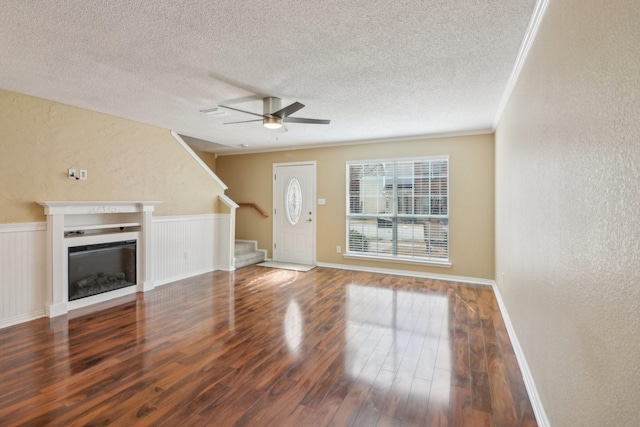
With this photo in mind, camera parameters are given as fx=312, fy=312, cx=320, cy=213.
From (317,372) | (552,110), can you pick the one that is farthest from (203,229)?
(552,110)

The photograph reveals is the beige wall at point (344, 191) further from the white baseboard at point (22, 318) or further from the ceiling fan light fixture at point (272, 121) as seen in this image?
the white baseboard at point (22, 318)

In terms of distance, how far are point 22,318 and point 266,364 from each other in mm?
2916

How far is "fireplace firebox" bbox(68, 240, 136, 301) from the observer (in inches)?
151

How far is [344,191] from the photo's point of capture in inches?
239

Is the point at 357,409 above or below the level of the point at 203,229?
below

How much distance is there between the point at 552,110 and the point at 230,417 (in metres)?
2.59

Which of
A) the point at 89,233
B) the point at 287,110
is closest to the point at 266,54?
the point at 287,110

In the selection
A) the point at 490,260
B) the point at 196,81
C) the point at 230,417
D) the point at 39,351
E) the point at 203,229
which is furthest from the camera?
the point at 203,229

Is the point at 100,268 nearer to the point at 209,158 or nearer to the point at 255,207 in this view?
the point at 255,207

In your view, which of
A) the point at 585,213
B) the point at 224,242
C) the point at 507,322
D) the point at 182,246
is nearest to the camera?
the point at 585,213

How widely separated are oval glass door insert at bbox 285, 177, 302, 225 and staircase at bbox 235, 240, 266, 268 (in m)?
1.04

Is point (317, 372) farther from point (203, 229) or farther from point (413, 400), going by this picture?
point (203, 229)

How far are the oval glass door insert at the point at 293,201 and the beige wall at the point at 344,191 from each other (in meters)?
0.44

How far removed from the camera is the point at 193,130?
509cm
